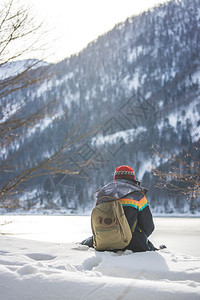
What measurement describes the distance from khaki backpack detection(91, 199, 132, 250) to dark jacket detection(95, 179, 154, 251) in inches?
3.6

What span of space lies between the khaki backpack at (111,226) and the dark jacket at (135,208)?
0.09 metres

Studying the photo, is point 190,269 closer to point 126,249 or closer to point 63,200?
point 126,249

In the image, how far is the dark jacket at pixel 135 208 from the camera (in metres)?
3.05

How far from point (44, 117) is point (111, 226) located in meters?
1.67

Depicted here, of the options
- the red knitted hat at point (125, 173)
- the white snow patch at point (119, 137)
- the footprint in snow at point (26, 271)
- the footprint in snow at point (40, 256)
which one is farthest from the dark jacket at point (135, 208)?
the white snow patch at point (119, 137)

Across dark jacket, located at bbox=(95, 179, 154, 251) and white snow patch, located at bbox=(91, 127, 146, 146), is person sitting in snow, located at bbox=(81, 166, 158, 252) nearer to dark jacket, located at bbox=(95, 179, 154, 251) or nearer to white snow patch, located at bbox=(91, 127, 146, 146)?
dark jacket, located at bbox=(95, 179, 154, 251)

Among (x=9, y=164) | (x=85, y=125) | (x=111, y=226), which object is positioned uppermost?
(x=85, y=125)

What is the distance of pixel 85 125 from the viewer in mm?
3527

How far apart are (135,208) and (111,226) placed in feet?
1.01

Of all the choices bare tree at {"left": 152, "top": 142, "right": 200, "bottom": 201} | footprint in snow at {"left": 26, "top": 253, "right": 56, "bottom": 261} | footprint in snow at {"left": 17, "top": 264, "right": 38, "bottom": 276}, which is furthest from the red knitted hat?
footprint in snow at {"left": 17, "top": 264, "right": 38, "bottom": 276}

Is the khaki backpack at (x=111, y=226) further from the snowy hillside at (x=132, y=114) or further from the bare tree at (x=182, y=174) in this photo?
the bare tree at (x=182, y=174)

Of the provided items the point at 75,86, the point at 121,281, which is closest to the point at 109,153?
the point at 75,86

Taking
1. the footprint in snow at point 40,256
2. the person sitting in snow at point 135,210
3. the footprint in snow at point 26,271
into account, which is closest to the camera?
the footprint in snow at point 26,271

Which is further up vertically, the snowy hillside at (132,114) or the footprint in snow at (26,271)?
the snowy hillside at (132,114)
